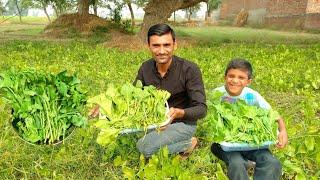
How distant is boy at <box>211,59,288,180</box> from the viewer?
3.57 m

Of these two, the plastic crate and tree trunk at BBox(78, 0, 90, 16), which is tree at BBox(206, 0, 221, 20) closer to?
tree trunk at BBox(78, 0, 90, 16)

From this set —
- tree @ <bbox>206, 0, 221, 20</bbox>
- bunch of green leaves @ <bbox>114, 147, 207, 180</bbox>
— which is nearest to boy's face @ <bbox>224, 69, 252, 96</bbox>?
bunch of green leaves @ <bbox>114, 147, 207, 180</bbox>

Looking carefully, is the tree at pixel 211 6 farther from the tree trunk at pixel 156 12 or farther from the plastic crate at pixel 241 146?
the plastic crate at pixel 241 146

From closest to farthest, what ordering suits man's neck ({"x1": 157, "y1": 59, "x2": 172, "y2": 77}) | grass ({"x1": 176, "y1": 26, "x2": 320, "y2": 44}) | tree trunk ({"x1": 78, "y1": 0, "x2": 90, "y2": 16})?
man's neck ({"x1": 157, "y1": 59, "x2": 172, "y2": 77}) → grass ({"x1": 176, "y1": 26, "x2": 320, "y2": 44}) → tree trunk ({"x1": 78, "y1": 0, "x2": 90, "y2": 16})

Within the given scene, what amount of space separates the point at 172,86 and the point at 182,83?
0.31ft

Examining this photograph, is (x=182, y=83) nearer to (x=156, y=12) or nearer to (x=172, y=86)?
(x=172, y=86)

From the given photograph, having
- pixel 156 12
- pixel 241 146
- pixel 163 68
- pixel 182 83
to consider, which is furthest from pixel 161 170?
pixel 156 12

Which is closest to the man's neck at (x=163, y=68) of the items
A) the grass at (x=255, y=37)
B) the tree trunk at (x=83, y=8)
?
the grass at (x=255, y=37)

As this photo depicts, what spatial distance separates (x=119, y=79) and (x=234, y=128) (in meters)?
5.22

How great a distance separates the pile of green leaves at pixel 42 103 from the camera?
377 cm

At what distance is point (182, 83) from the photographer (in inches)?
163

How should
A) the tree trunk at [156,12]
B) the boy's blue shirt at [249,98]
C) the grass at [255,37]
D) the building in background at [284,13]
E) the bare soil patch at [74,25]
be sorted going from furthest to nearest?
1. the building in background at [284,13]
2. the bare soil patch at [74,25]
3. the grass at [255,37]
4. the tree trunk at [156,12]
5. the boy's blue shirt at [249,98]

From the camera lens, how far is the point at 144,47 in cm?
1612

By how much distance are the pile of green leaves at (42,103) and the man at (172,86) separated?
0.67 meters
